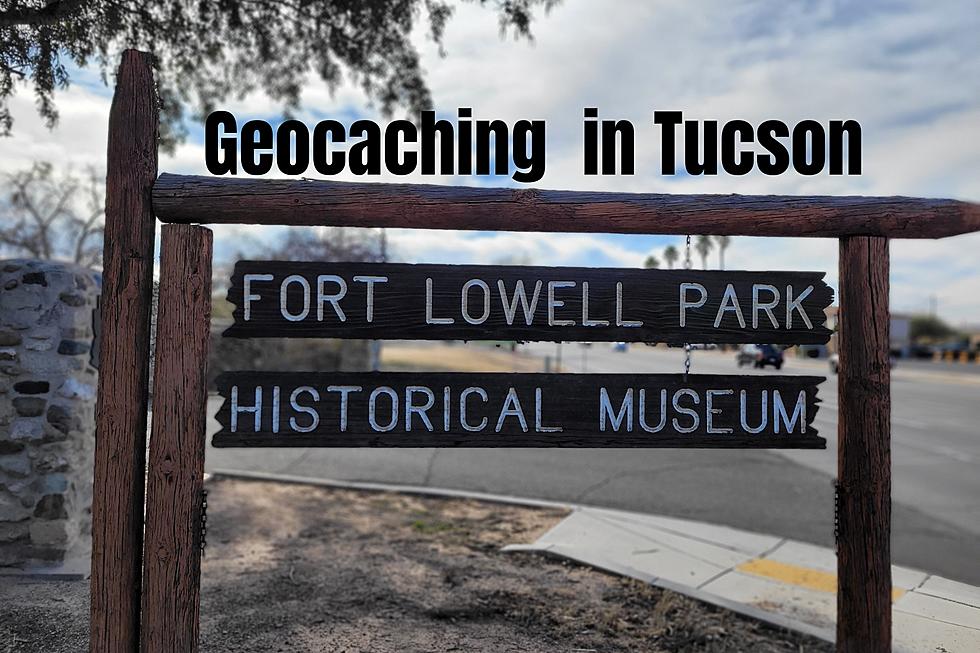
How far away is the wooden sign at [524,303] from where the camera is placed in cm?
281

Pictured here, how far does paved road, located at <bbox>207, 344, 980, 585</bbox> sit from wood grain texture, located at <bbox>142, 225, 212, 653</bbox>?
11.1ft

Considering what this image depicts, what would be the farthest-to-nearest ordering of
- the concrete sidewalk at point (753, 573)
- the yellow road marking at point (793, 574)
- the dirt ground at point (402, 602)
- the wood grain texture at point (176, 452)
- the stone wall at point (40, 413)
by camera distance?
the yellow road marking at point (793, 574) → the stone wall at point (40, 413) → the concrete sidewalk at point (753, 573) → the dirt ground at point (402, 602) → the wood grain texture at point (176, 452)

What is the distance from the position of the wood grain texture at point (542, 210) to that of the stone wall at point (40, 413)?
2.40 m

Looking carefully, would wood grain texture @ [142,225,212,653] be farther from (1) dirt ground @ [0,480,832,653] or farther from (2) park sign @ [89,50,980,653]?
(1) dirt ground @ [0,480,832,653]

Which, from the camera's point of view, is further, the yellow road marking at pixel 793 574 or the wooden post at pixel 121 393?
the yellow road marking at pixel 793 574

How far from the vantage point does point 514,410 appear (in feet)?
9.52

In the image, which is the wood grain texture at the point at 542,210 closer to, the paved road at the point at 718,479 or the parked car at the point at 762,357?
the parked car at the point at 762,357

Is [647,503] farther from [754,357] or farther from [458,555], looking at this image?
[754,357]

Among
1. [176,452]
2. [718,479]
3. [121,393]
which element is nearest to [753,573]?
[718,479]

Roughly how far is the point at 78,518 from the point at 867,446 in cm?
481

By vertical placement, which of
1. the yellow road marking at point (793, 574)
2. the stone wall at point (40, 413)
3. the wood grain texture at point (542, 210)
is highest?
the wood grain texture at point (542, 210)

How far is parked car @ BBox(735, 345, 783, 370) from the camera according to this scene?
13.9 feet

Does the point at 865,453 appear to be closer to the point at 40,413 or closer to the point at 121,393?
the point at 121,393

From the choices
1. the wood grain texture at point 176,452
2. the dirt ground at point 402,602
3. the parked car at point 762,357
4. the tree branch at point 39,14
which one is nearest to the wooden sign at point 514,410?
the wood grain texture at point 176,452
